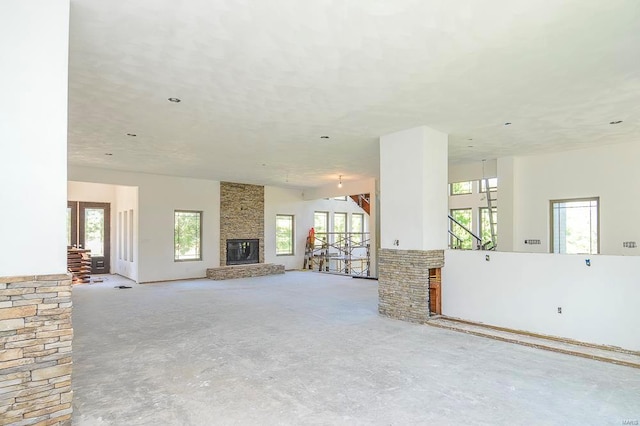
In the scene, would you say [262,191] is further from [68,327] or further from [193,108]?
[68,327]

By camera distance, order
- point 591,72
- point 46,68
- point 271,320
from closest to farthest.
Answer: point 46,68 → point 591,72 → point 271,320

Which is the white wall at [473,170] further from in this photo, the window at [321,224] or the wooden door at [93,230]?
the wooden door at [93,230]

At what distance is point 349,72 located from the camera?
395 cm

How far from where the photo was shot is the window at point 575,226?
746cm

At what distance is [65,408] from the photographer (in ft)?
8.60

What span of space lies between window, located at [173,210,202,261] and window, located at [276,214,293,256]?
2.94 m

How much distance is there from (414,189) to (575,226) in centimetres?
416

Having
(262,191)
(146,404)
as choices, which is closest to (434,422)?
(146,404)

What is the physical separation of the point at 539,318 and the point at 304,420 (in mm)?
3937

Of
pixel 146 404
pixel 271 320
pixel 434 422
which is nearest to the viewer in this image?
pixel 434 422

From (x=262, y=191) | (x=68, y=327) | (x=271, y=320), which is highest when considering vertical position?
(x=262, y=191)

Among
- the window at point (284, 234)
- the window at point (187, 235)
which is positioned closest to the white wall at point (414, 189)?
the window at point (187, 235)

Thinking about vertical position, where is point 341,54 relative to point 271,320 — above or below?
above

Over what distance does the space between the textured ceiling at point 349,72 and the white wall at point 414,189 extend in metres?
0.31
